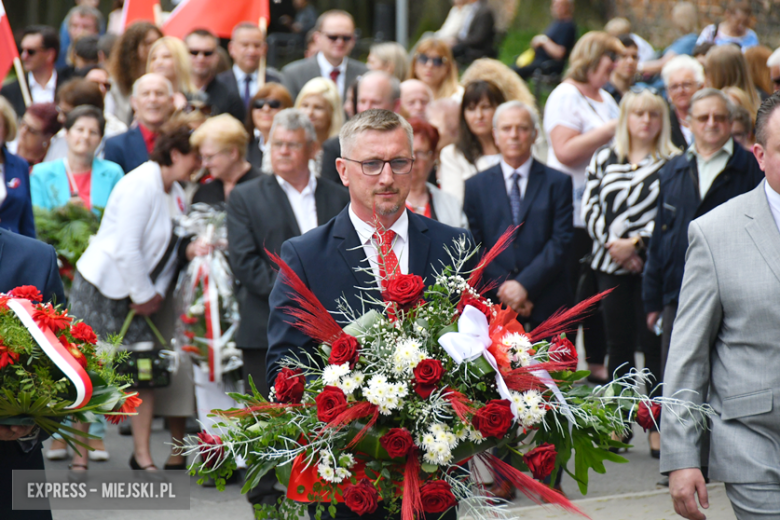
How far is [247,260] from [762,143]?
3.45 meters

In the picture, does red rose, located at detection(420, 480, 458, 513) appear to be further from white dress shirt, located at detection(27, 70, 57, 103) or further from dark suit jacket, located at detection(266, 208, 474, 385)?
white dress shirt, located at detection(27, 70, 57, 103)

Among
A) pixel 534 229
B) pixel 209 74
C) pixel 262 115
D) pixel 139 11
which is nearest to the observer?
pixel 534 229

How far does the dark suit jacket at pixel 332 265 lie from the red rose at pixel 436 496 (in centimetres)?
75

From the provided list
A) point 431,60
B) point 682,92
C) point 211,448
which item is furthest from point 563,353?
point 431,60

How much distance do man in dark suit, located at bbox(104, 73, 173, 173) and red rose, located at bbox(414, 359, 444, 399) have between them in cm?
543

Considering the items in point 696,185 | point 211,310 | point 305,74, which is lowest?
point 211,310

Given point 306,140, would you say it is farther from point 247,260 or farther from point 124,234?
point 124,234

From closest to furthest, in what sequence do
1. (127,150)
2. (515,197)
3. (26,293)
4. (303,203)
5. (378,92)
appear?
1. (26,293)
2. (303,203)
3. (515,197)
4. (378,92)
5. (127,150)

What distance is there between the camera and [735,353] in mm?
3201

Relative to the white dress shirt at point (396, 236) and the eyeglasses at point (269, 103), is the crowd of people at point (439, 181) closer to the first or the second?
the eyeglasses at point (269, 103)

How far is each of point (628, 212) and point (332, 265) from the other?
157 inches

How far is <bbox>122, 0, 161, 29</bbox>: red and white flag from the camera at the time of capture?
11.0 meters

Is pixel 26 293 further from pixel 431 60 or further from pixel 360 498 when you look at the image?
pixel 431 60

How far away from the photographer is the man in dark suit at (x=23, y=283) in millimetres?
3402
